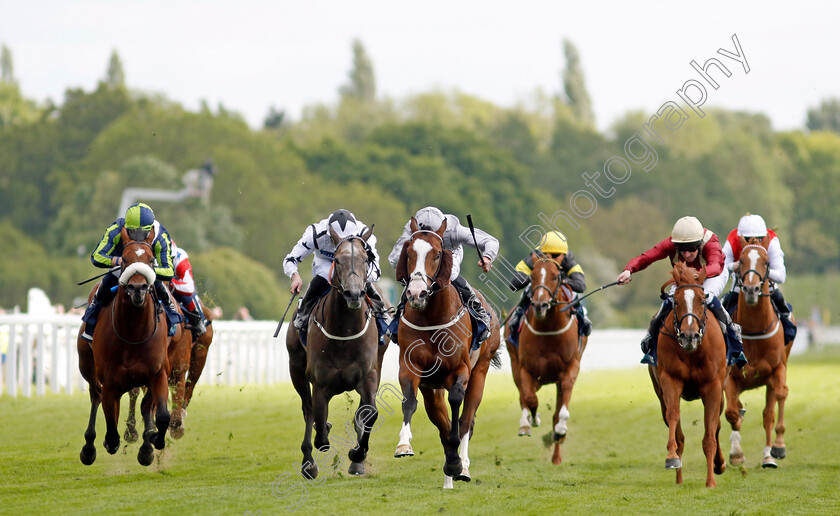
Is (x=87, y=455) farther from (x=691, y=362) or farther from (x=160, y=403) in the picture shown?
(x=691, y=362)

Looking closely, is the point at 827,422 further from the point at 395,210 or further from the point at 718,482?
the point at 395,210

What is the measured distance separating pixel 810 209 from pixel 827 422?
6521 cm

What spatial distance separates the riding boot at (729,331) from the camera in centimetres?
948

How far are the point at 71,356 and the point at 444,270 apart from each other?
936cm

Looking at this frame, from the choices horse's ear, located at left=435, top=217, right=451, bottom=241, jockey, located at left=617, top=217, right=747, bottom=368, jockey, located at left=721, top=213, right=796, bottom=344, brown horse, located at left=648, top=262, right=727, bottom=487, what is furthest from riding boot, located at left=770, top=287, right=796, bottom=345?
horse's ear, located at left=435, top=217, right=451, bottom=241

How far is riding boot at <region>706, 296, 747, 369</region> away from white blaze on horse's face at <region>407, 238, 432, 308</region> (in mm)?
2423

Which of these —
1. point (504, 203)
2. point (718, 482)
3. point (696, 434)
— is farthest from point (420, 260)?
point (504, 203)

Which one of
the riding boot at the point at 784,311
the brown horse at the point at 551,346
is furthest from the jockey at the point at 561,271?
the riding boot at the point at 784,311

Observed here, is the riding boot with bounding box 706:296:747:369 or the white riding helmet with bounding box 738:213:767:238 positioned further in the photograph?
the white riding helmet with bounding box 738:213:767:238

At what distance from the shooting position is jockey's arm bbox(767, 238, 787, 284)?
35.4 ft

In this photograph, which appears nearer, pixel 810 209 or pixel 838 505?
Result: pixel 838 505

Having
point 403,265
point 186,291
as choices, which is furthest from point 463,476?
point 186,291

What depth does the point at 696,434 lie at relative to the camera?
14219 millimetres

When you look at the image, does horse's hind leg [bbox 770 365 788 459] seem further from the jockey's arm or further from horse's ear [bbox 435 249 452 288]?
horse's ear [bbox 435 249 452 288]
